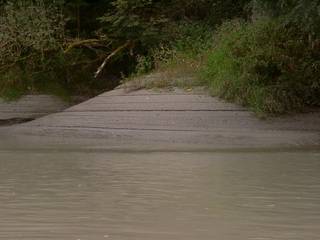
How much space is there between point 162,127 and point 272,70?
2.59 meters

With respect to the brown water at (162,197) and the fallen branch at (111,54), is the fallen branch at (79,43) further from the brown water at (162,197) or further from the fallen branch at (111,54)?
the brown water at (162,197)

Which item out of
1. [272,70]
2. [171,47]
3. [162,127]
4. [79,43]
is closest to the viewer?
[272,70]

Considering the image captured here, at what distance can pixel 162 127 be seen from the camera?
1595 centimetres

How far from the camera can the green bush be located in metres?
15.4

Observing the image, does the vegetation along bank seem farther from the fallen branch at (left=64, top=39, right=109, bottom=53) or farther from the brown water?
the brown water

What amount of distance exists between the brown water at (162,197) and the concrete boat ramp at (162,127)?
6.57 feet

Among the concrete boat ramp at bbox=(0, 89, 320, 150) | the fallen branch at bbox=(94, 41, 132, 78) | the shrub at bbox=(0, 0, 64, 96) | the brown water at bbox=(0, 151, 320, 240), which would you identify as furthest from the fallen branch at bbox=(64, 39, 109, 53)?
the brown water at bbox=(0, 151, 320, 240)

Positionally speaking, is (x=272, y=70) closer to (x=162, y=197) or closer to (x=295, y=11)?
(x=295, y=11)

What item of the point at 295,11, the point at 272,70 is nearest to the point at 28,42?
the point at 272,70

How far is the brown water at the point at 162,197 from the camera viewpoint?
6.63 metres

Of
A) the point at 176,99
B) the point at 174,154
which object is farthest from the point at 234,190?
the point at 176,99

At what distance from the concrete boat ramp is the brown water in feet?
6.57

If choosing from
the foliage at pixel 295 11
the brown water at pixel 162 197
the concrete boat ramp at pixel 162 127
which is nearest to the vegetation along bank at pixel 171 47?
the foliage at pixel 295 11

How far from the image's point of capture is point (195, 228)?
21.9ft
